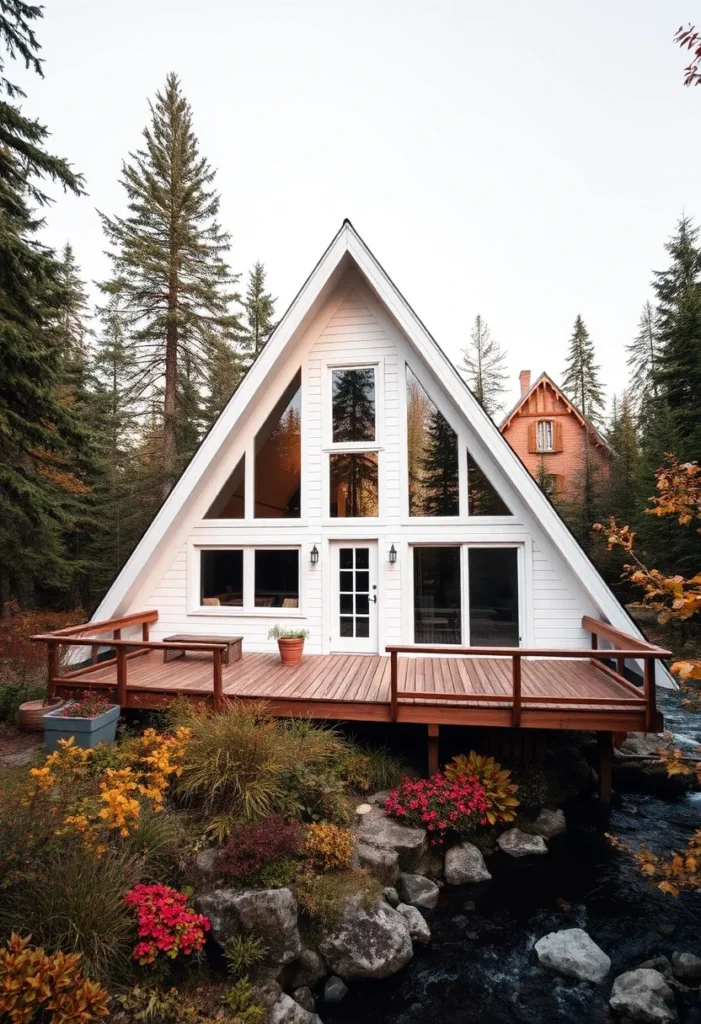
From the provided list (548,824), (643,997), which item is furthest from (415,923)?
(548,824)

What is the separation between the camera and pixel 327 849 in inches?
177

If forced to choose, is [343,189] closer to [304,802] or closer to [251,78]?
[251,78]

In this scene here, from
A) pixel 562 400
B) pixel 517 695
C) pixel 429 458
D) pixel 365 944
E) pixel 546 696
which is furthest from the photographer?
pixel 562 400

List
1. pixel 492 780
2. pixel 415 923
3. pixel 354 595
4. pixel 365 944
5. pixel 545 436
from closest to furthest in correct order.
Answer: pixel 365 944
pixel 415 923
pixel 492 780
pixel 354 595
pixel 545 436

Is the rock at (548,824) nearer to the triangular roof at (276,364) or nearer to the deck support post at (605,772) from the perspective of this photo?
the deck support post at (605,772)

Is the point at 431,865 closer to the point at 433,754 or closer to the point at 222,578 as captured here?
the point at 433,754

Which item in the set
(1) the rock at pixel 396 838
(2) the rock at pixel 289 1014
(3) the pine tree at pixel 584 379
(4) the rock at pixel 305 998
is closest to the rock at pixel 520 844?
(1) the rock at pixel 396 838

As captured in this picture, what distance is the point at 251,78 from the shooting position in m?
12.1

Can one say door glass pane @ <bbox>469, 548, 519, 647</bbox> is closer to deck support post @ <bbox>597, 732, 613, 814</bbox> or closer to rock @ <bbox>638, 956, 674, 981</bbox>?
deck support post @ <bbox>597, 732, 613, 814</bbox>

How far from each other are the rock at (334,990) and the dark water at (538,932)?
5cm

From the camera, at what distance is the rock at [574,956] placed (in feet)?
13.3

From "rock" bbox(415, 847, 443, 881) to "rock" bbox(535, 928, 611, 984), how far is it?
1.10m

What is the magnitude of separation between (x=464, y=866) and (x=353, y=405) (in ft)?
22.0

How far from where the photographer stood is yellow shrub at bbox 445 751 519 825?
580 cm
